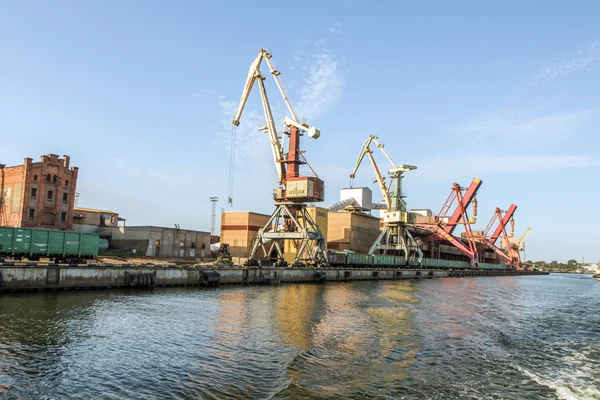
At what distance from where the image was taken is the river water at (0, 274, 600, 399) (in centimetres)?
1159

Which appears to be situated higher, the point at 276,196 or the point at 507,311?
the point at 276,196

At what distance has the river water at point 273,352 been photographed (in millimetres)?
11594

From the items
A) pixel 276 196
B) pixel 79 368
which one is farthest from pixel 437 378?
pixel 276 196

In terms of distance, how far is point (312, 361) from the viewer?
47.4 feet

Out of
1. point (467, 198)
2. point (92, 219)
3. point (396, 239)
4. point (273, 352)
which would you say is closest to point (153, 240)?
point (92, 219)

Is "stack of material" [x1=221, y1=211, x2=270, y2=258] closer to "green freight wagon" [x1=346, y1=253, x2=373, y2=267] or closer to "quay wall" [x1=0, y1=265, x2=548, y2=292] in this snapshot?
"green freight wagon" [x1=346, y1=253, x2=373, y2=267]

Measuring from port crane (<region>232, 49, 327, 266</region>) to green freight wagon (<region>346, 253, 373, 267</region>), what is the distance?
34.8 ft

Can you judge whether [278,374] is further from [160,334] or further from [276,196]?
[276,196]

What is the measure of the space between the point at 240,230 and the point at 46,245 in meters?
40.7

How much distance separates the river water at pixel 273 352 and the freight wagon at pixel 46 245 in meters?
11.7

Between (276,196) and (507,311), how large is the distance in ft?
112

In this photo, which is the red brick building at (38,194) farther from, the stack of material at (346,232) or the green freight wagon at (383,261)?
the green freight wagon at (383,261)

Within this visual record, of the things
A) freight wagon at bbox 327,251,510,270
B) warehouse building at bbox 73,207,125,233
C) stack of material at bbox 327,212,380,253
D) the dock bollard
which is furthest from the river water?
stack of material at bbox 327,212,380,253

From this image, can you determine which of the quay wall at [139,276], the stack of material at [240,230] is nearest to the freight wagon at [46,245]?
the quay wall at [139,276]
